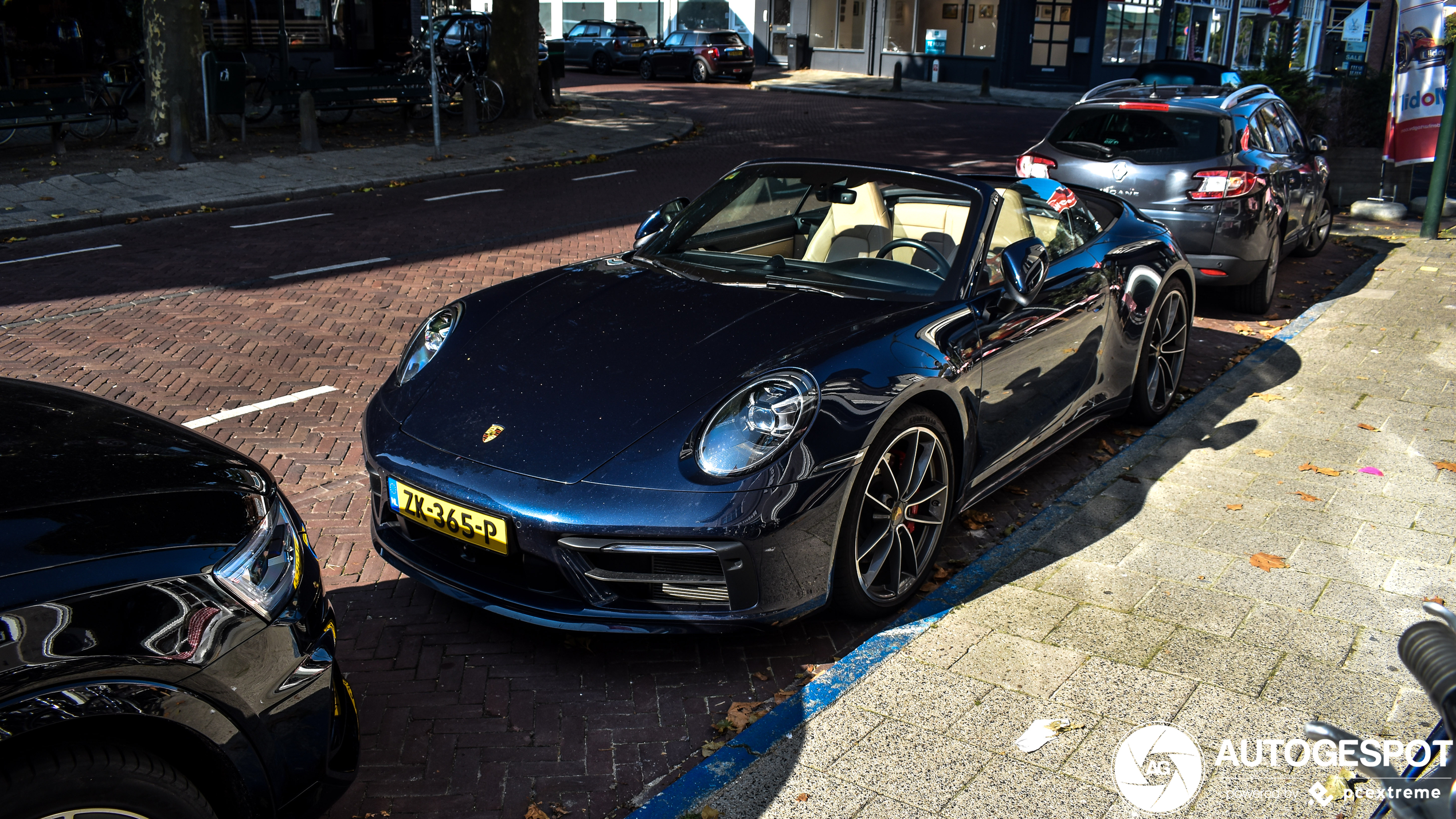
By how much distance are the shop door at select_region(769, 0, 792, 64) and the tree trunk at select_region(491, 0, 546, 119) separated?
2067cm

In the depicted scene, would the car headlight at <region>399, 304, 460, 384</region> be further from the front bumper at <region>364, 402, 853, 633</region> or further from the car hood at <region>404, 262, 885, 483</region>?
the front bumper at <region>364, 402, 853, 633</region>

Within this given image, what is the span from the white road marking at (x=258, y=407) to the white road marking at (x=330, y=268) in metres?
3.09

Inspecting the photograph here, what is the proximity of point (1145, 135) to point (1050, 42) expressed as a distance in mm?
27969

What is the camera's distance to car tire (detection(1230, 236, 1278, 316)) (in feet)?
26.3

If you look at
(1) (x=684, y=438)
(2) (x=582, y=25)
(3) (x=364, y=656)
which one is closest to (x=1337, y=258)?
(1) (x=684, y=438)

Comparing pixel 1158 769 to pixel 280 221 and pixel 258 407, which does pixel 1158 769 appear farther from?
pixel 280 221

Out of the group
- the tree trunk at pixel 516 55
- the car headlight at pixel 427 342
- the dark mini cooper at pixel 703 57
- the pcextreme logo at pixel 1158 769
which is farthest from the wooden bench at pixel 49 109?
the dark mini cooper at pixel 703 57

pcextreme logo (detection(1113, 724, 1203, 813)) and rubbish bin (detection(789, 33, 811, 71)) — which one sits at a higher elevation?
rubbish bin (detection(789, 33, 811, 71))

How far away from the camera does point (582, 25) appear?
3644cm

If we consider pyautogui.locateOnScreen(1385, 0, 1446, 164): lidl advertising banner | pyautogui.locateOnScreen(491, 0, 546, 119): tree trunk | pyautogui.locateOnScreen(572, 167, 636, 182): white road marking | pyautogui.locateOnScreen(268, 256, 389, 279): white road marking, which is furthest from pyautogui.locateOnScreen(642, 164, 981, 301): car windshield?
pyautogui.locateOnScreen(491, 0, 546, 119): tree trunk

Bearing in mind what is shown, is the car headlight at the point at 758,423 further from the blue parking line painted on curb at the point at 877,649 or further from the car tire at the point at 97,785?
the car tire at the point at 97,785

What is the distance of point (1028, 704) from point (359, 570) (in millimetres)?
2412

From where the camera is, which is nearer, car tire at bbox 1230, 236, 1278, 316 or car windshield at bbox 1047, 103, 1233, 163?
car windshield at bbox 1047, 103, 1233, 163

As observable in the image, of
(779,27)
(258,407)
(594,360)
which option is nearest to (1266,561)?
(594,360)
